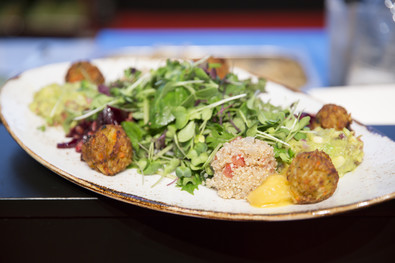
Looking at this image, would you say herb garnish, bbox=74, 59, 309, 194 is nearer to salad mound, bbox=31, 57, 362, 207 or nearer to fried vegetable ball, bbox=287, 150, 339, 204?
salad mound, bbox=31, 57, 362, 207

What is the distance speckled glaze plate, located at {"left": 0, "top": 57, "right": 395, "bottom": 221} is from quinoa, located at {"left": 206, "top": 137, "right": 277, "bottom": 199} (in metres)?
0.05

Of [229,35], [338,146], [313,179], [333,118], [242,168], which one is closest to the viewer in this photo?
[313,179]

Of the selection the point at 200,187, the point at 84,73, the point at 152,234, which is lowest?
the point at 152,234

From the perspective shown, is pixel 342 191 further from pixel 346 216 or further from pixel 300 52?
pixel 300 52

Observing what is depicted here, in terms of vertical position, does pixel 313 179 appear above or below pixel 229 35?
above

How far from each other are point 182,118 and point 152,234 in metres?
0.51

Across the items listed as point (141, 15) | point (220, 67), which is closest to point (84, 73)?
point (220, 67)

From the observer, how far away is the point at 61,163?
1817 mm

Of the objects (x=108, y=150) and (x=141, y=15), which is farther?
(x=141, y=15)

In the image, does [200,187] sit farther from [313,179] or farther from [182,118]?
[313,179]

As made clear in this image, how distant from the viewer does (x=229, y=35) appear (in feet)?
16.7

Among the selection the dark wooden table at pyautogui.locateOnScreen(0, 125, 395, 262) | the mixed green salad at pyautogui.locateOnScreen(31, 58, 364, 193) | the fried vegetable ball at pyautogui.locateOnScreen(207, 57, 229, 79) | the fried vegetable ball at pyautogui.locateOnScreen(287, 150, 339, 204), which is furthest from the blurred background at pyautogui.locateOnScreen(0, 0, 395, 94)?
the fried vegetable ball at pyautogui.locateOnScreen(287, 150, 339, 204)

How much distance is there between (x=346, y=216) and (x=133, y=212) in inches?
31.9

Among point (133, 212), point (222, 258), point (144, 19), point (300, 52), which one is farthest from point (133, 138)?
point (144, 19)
